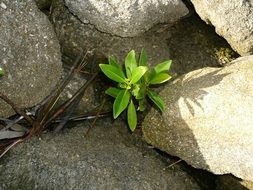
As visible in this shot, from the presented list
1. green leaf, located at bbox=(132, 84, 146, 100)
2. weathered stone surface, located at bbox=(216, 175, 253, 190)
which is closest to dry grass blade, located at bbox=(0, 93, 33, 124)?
green leaf, located at bbox=(132, 84, 146, 100)

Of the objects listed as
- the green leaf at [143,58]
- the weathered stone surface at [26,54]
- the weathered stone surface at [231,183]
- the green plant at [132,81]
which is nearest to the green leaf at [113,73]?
the green plant at [132,81]

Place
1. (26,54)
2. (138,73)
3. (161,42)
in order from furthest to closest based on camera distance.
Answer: (161,42)
(138,73)
(26,54)

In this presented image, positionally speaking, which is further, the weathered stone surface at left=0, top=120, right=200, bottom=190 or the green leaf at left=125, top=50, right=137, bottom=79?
the green leaf at left=125, top=50, right=137, bottom=79

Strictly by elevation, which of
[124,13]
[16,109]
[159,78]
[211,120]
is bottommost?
[211,120]

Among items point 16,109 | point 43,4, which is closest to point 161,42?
point 43,4

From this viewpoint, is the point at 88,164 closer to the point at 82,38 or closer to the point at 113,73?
the point at 113,73

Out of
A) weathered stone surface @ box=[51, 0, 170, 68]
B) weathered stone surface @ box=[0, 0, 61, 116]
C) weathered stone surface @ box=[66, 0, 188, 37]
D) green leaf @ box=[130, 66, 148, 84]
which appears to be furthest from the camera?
weathered stone surface @ box=[51, 0, 170, 68]

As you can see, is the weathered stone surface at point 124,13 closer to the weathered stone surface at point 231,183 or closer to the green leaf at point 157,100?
the green leaf at point 157,100

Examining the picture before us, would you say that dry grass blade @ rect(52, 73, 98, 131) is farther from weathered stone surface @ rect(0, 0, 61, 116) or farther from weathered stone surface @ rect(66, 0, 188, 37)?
weathered stone surface @ rect(66, 0, 188, 37)
